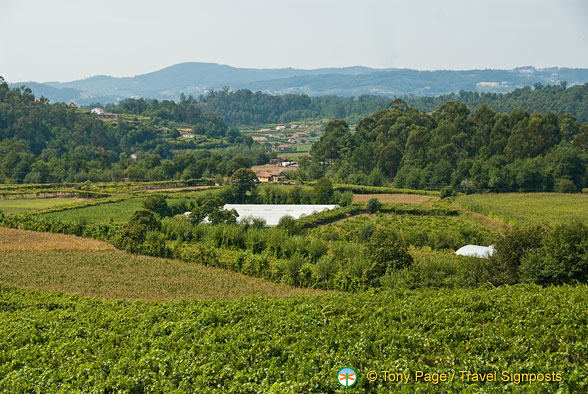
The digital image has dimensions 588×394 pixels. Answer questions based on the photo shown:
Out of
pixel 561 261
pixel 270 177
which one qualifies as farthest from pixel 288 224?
pixel 270 177

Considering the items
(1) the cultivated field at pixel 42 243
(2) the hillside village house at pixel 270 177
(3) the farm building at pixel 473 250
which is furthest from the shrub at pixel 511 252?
(2) the hillside village house at pixel 270 177

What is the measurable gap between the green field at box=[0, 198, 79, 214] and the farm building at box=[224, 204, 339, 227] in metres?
15.8

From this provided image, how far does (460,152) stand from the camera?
65875 mm

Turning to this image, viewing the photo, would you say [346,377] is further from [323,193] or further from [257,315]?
[323,193]

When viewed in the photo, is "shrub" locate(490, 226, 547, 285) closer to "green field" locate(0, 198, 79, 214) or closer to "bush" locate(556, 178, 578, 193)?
"bush" locate(556, 178, 578, 193)

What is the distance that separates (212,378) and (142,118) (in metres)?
116

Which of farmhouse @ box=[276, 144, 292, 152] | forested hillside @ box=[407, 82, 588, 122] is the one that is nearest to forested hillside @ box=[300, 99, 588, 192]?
farmhouse @ box=[276, 144, 292, 152]

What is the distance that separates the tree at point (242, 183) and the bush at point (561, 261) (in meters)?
34.3

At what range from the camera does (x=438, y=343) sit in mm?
12547

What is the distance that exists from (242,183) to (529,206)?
27.5m

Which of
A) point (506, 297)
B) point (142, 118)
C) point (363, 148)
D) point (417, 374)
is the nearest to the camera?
point (417, 374)

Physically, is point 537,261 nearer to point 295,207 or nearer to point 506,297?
point 506,297

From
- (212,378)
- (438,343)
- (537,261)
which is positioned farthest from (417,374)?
(537,261)

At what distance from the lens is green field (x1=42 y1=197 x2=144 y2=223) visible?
4097 cm
